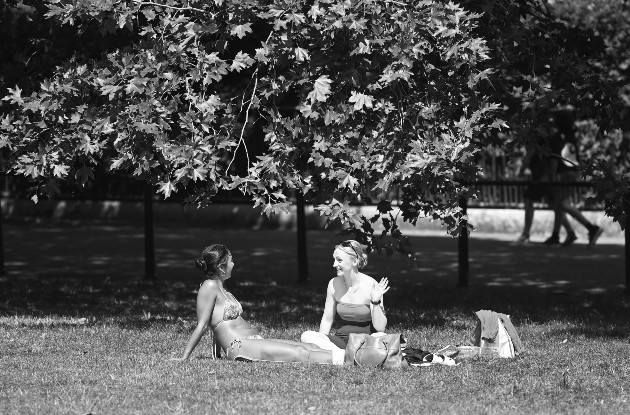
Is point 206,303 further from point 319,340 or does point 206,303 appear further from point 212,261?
point 319,340

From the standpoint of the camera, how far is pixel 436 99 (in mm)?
10883

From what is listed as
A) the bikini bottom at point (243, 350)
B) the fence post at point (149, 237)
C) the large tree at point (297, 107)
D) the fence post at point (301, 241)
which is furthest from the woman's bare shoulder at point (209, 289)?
the fence post at point (149, 237)

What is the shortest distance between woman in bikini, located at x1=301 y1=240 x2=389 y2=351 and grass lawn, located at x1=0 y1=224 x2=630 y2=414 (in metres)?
0.69

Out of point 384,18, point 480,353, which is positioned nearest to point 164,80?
point 384,18

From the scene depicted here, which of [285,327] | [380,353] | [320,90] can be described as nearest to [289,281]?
[285,327]

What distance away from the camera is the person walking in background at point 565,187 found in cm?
1823

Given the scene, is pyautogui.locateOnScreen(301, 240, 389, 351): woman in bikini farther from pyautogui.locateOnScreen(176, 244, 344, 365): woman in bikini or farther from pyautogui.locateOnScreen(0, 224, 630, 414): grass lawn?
pyautogui.locateOnScreen(0, 224, 630, 414): grass lawn

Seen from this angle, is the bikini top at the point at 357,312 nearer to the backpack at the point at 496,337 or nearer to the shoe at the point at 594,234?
the backpack at the point at 496,337

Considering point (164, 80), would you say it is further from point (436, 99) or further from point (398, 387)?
point (398, 387)

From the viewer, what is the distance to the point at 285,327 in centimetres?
1159

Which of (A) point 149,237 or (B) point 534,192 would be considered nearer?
(A) point 149,237

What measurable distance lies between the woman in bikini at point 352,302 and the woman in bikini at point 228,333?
0.32m

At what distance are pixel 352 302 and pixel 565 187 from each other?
938 centimetres

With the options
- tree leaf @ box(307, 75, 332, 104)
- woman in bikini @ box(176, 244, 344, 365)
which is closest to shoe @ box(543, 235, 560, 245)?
tree leaf @ box(307, 75, 332, 104)
